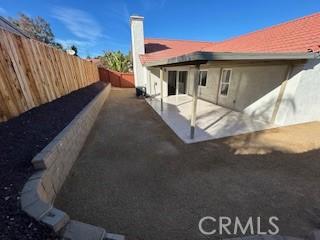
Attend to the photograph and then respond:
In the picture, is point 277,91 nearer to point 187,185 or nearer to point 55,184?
point 187,185

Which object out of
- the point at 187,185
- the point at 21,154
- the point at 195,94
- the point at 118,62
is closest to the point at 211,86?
the point at 195,94

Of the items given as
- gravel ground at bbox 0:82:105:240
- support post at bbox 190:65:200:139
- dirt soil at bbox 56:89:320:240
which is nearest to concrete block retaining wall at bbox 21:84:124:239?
gravel ground at bbox 0:82:105:240

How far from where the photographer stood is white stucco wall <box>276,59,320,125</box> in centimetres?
523

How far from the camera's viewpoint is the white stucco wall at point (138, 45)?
459 inches

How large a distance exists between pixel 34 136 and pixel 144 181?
2358 millimetres

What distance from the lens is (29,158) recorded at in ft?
8.57

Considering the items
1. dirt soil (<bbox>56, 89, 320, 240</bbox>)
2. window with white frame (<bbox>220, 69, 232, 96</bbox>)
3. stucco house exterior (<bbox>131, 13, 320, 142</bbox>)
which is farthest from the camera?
window with white frame (<bbox>220, 69, 232, 96</bbox>)

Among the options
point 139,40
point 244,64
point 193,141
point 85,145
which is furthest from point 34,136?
point 139,40

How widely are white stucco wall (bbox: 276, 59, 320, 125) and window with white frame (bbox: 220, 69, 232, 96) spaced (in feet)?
9.63

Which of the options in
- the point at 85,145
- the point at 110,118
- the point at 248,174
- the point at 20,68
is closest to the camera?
the point at 248,174

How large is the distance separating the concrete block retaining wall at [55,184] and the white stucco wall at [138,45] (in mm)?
8875

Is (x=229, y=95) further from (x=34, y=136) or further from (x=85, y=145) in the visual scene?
(x=34, y=136)

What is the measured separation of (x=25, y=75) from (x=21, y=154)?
2243mm

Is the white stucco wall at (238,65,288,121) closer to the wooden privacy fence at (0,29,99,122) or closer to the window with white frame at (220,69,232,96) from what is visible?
the window with white frame at (220,69,232,96)
